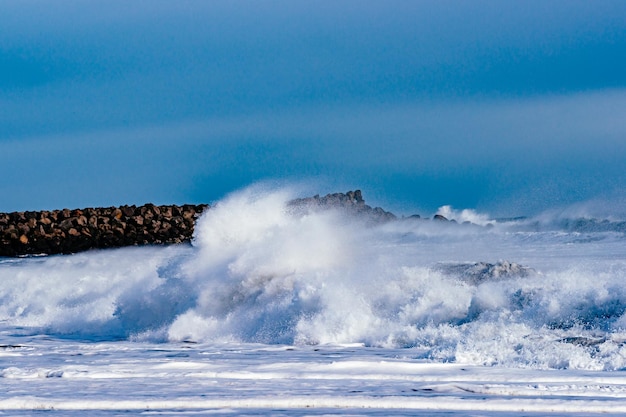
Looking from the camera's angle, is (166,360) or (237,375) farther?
(166,360)

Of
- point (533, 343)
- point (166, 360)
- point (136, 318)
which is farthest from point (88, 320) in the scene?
point (533, 343)

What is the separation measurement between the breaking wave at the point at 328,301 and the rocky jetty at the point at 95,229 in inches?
582

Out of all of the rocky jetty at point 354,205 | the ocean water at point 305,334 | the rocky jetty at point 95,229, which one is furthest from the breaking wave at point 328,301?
the rocky jetty at point 354,205

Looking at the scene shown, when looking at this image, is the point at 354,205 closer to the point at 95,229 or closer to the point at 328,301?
the point at 95,229

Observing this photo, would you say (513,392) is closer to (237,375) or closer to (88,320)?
(237,375)

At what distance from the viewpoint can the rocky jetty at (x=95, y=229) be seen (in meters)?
29.0

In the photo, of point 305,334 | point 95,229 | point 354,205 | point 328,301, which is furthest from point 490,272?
point 354,205

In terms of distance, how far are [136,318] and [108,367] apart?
3510 mm

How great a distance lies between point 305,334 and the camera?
8805 mm

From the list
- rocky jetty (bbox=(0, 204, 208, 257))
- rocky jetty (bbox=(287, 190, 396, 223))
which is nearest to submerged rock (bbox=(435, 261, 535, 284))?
rocky jetty (bbox=(0, 204, 208, 257))

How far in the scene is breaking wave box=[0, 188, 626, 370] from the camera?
7930 millimetres

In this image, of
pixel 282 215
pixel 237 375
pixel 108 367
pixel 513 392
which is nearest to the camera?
pixel 513 392

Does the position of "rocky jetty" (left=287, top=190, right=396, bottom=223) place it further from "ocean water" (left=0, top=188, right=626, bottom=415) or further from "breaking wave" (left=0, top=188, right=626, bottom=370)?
"breaking wave" (left=0, top=188, right=626, bottom=370)

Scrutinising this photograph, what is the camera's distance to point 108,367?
7.01 metres
